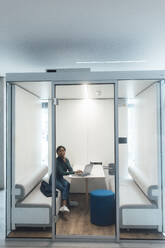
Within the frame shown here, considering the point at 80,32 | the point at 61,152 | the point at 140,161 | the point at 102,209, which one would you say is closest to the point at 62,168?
the point at 61,152

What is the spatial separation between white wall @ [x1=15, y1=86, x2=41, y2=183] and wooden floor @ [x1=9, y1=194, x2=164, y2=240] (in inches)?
30.3

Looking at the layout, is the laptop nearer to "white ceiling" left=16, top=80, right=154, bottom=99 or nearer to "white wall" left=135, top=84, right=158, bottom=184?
"white wall" left=135, top=84, right=158, bottom=184

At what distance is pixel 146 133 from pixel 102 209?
1.37 meters

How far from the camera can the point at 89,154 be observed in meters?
3.76

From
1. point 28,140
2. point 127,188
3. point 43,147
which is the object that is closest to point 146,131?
point 127,188

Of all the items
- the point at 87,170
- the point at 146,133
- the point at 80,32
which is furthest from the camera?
the point at 87,170

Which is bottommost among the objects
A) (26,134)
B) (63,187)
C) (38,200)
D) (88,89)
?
(38,200)

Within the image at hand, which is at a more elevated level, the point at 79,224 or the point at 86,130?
the point at 86,130

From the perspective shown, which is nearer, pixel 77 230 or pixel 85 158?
pixel 77 230

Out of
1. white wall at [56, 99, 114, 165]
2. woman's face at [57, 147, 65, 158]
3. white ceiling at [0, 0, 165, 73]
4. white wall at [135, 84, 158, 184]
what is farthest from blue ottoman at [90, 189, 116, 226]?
white ceiling at [0, 0, 165, 73]

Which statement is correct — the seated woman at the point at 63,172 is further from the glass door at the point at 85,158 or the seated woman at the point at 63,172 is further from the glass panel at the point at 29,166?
the glass panel at the point at 29,166

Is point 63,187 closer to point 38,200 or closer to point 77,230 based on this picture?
point 38,200

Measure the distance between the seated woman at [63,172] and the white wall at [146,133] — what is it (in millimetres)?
1079

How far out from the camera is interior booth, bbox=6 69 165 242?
123 inches
